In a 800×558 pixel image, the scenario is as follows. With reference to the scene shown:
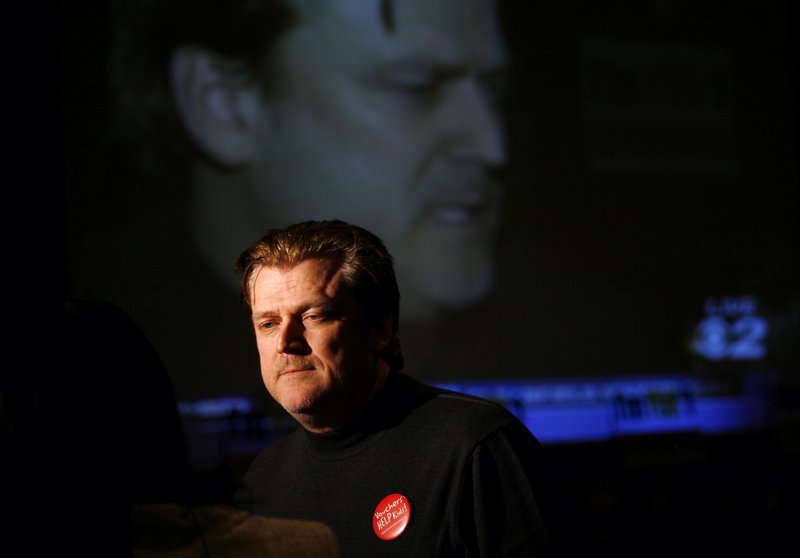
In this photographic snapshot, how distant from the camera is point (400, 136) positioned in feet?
13.8

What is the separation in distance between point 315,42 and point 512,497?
116 inches

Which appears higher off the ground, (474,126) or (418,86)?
(418,86)

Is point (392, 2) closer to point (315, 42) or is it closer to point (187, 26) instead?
point (315, 42)

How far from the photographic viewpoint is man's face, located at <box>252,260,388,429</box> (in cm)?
172

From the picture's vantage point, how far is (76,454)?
0.86 meters

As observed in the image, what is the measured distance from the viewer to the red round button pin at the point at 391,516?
62.2 inches

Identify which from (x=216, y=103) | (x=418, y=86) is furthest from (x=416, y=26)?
(x=216, y=103)

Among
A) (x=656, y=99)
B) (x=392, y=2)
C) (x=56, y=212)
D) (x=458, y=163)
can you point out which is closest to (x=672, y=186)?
(x=656, y=99)

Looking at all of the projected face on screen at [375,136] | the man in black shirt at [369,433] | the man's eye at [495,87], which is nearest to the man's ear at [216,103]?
the projected face on screen at [375,136]

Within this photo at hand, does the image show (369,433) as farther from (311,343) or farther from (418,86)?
(418,86)

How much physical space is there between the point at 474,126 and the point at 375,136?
53 cm

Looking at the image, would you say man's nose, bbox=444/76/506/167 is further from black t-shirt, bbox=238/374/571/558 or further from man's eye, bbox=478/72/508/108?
A: black t-shirt, bbox=238/374/571/558

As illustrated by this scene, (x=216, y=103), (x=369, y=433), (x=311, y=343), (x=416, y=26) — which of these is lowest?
(x=369, y=433)

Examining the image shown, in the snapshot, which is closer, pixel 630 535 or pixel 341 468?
pixel 341 468
